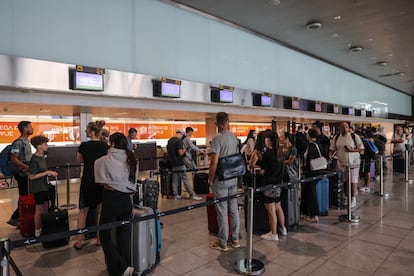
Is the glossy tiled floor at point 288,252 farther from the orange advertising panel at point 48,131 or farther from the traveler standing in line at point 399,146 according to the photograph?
the orange advertising panel at point 48,131

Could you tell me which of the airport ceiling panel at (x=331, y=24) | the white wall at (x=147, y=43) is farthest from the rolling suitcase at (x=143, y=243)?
the airport ceiling panel at (x=331, y=24)

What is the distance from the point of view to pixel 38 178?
412cm

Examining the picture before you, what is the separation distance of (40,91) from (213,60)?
13.5ft

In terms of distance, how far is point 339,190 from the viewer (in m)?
5.82

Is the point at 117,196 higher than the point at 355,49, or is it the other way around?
the point at 355,49

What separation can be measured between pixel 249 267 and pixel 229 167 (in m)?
1.16

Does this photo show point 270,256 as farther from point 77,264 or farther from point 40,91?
point 40,91

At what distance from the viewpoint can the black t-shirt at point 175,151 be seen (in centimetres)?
666

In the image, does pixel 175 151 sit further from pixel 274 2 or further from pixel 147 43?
pixel 274 2

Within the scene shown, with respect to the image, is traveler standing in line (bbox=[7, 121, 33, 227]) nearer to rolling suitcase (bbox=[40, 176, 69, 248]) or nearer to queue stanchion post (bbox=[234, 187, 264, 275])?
rolling suitcase (bbox=[40, 176, 69, 248])

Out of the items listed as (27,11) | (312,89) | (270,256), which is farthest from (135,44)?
(312,89)

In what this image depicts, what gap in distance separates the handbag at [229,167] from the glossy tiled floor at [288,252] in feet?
3.30

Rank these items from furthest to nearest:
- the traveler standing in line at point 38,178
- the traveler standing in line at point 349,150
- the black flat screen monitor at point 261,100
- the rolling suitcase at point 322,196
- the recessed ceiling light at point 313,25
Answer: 1. the black flat screen monitor at point 261,100
2. the recessed ceiling light at point 313,25
3. the traveler standing in line at point 349,150
4. the rolling suitcase at point 322,196
5. the traveler standing in line at point 38,178

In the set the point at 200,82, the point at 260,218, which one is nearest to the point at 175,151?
the point at 200,82
